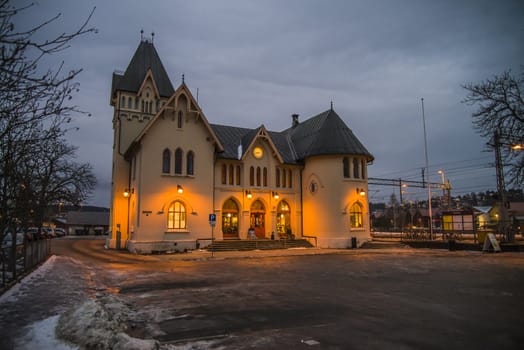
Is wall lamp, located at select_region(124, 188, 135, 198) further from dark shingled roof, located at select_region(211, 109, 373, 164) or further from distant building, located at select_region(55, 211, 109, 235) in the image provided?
distant building, located at select_region(55, 211, 109, 235)

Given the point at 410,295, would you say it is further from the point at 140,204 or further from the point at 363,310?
the point at 140,204

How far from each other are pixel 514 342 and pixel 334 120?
30173 mm

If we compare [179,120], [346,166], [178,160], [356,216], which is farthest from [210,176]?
[356,216]

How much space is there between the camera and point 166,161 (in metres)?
28.4

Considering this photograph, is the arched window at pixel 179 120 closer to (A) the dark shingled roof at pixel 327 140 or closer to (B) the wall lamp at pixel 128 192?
(B) the wall lamp at pixel 128 192

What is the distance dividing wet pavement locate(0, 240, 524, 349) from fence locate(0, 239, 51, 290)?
2.51ft

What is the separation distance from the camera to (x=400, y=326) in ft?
25.5

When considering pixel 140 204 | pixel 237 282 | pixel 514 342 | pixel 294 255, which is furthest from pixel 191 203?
pixel 514 342

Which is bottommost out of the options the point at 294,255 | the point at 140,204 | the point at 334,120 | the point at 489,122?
the point at 294,255

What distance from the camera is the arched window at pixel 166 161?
28.2 metres

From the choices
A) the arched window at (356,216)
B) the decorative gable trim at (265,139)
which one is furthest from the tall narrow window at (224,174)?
the arched window at (356,216)

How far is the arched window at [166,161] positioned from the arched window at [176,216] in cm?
255

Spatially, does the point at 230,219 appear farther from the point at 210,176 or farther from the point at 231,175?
the point at 210,176

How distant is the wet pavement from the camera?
701 centimetres
